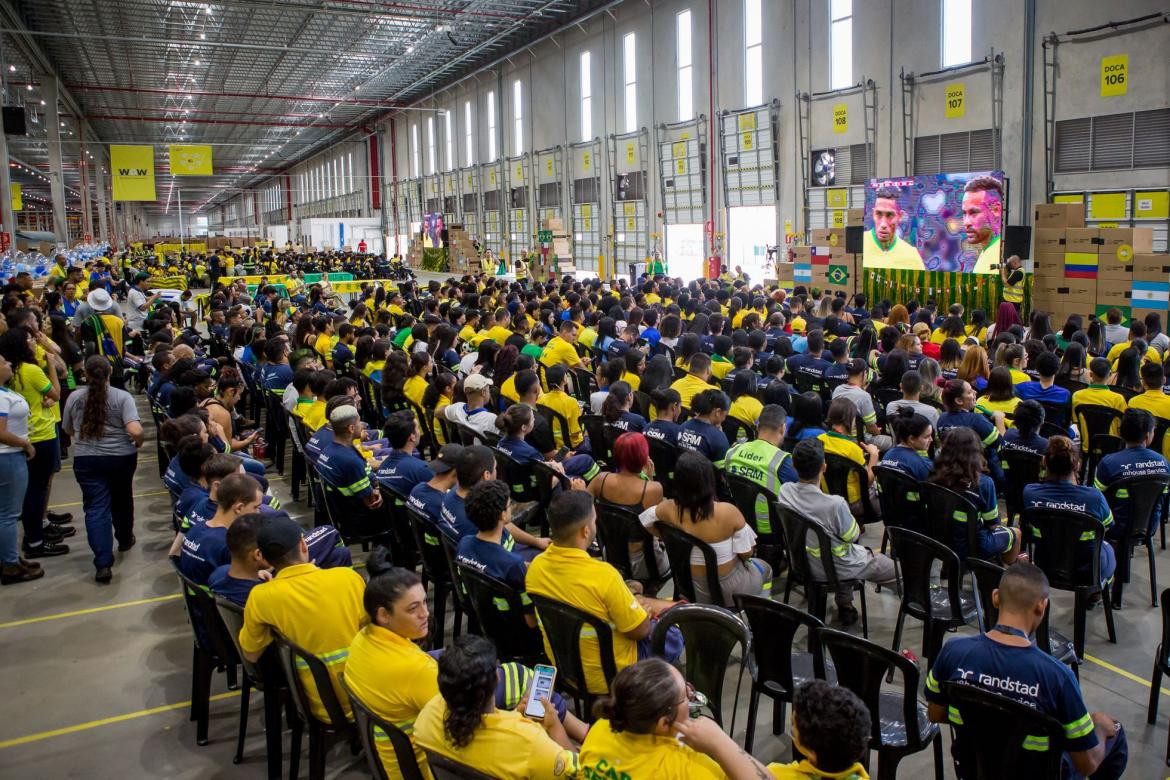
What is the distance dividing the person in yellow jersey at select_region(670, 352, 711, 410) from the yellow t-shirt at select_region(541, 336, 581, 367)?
234cm

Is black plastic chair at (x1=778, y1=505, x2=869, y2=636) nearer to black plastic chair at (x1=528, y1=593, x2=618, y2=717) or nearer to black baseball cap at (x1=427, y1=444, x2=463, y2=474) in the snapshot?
black plastic chair at (x1=528, y1=593, x2=618, y2=717)

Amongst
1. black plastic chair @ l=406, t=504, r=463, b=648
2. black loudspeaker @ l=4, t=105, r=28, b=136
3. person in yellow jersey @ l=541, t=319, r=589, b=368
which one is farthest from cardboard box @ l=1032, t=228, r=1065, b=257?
black loudspeaker @ l=4, t=105, r=28, b=136

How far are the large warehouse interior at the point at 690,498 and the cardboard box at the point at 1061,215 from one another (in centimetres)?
6

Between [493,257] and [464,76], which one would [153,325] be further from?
[464,76]

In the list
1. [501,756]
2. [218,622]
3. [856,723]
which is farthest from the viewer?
[218,622]

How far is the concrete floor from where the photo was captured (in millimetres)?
4004

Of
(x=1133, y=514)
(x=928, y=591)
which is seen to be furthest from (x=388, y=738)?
(x=1133, y=514)

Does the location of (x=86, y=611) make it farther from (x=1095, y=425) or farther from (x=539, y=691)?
(x=1095, y=425)

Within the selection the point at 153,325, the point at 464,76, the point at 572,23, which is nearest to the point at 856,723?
the point at 153,325

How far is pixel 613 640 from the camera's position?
11.6ft

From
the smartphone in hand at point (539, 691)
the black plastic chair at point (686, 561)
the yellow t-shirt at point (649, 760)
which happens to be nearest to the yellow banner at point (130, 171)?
the black plastic chair at point (686, 561)

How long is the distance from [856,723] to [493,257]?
1336 inches

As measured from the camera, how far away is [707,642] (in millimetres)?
3387

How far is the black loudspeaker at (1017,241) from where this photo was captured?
46.5ft
